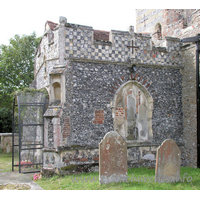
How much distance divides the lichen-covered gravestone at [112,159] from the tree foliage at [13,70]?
1112 centimetres

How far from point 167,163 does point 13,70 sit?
510 inches

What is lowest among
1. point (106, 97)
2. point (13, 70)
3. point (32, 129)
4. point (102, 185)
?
point (102, 185)

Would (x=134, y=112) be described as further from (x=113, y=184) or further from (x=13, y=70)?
(x=13, y=70)

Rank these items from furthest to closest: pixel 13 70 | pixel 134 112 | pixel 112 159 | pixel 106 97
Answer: pixel 13 70
pixel 134 112
pixel 106 97
pixel 112 159

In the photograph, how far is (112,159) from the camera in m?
6.21

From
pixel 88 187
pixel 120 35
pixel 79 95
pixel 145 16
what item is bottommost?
pixel 88 187

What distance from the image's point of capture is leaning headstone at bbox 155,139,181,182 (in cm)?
632

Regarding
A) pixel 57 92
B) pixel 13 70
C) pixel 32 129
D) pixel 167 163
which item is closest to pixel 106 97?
pixel 57 92

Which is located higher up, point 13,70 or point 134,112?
point 13,70

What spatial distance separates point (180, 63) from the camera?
9.71m

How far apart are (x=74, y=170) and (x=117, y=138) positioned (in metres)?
2.31

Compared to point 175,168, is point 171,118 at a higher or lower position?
higher

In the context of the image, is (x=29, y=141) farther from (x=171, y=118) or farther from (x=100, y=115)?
(x=171, y=118)

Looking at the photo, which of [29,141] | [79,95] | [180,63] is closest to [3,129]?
[29,141]
